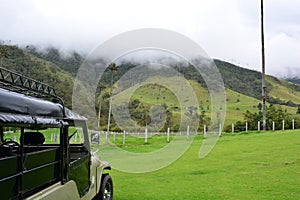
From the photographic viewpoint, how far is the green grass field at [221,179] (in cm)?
909

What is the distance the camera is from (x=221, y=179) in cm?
1105

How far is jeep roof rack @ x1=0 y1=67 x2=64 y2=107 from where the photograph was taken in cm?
426

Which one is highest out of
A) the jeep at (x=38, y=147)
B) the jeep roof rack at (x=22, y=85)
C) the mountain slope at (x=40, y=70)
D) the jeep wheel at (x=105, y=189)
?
the mountain slope at (x=40, y=70)

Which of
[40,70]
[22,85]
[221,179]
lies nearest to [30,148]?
[22,85]

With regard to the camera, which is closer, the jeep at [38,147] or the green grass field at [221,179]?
the jeep at [38,147]

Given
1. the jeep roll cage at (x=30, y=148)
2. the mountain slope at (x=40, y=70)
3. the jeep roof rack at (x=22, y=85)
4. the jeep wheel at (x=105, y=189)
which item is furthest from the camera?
the mountain slope at (x=40, y=70)

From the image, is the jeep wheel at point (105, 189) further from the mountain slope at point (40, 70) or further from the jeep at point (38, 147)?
the mountain slope at point (40, 70)

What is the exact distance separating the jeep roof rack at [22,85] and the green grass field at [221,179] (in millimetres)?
4418

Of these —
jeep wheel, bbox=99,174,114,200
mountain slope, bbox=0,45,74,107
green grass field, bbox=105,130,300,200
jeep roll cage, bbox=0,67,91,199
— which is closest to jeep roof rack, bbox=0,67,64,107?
jeep roll cage, bbox=0,67,91,199

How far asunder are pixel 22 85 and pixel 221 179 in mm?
7688

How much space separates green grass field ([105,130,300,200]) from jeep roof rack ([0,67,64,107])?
4418 mm

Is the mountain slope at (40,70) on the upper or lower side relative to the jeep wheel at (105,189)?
upper

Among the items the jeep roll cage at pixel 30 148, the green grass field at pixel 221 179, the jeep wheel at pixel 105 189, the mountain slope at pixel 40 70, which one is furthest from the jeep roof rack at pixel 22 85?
the mountain slope at pixel 40 70

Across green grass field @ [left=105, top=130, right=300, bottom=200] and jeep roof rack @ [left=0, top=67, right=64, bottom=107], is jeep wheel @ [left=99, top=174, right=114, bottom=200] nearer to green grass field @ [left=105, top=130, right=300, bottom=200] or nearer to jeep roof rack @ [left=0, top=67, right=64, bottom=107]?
green grass field @ [left=105, top=130, right=300, bottom=200]
